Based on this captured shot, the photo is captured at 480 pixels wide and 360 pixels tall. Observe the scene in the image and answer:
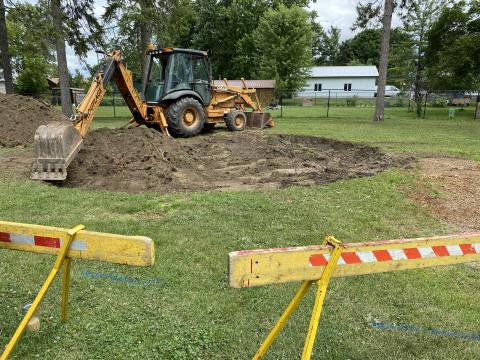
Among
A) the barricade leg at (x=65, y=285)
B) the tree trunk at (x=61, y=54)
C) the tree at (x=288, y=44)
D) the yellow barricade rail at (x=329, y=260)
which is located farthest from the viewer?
the tree at (x=288, y=44)

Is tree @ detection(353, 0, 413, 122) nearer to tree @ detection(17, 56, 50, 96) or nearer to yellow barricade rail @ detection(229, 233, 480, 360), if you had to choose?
yellow barricade rail @ detection(229, 233, 480, 360)

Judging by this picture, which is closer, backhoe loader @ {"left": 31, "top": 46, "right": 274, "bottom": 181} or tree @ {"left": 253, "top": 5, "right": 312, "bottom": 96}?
backhoe loader @ {"left": 31, "top": 46, "right": 274, "bottom": 181}

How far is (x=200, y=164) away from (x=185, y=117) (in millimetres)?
4895

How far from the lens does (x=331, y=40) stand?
86.8 meters

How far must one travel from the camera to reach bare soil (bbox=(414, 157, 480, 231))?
19.8 ft

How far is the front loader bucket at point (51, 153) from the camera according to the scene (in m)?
7.31

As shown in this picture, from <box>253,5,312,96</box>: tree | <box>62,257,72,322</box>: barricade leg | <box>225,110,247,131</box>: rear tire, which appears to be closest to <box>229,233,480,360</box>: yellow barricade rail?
A: <box>62,257,72,322</box>: barricade leg

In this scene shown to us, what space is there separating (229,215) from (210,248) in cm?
116

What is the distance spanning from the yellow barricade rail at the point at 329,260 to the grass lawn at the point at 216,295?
2.74 ft

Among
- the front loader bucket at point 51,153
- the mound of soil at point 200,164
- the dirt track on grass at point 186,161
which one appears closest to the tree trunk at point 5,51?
the dirt track on grass at point 186,161

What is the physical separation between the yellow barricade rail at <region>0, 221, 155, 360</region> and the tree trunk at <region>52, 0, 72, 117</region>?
18.1 m

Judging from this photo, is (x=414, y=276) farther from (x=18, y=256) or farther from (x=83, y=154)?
(x=83, y=154)

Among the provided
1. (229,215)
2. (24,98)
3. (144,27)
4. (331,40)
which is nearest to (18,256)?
(229,215)

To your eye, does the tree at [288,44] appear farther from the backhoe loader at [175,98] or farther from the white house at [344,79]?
the backhoe loader at [175,98]
